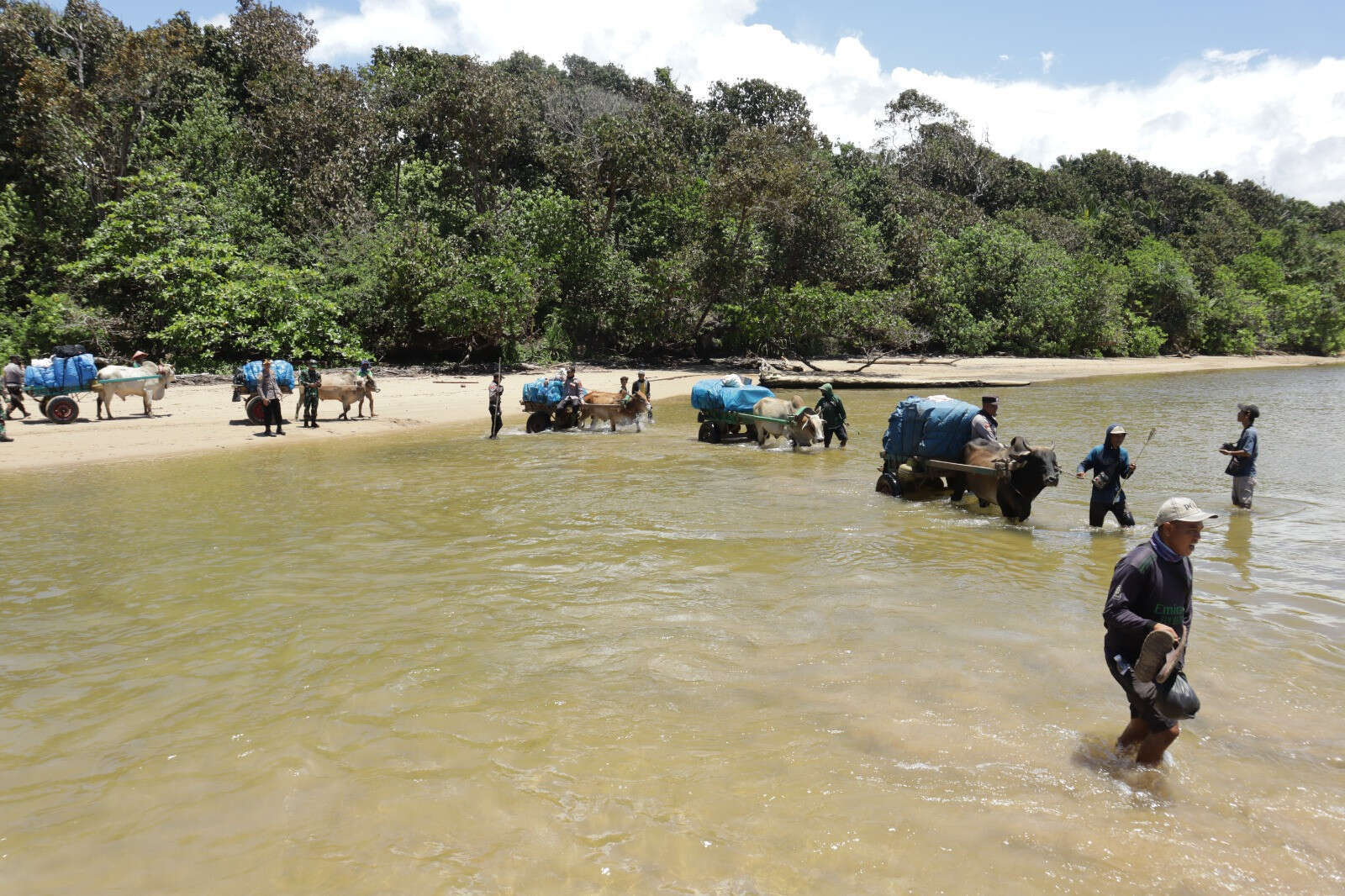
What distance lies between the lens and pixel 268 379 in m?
19.0

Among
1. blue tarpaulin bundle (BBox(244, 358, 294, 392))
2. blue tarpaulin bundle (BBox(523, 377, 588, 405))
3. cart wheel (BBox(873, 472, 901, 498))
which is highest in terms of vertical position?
blue tarpaulin bundle (BBox(244, 358, 294, 392))

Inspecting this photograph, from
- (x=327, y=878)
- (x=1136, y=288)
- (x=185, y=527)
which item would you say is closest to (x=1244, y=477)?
(x=327, y=878)

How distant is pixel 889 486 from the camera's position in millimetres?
13172

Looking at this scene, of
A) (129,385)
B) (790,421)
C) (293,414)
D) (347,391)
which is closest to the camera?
(790,421)

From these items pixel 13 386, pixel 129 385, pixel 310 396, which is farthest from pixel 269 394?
pixel 13 386

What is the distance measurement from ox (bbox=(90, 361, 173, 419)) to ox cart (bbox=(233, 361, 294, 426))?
5.84ft

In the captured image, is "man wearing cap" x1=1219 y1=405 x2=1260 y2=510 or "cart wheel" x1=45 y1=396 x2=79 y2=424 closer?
"man wearing cap" x1=1219 y1=405 x2=1260 y2=510

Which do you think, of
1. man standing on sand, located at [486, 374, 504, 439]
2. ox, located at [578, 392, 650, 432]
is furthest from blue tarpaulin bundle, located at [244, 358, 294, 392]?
ox, located at [578, 392, 650, 432]

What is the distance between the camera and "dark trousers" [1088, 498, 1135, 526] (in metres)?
10.3

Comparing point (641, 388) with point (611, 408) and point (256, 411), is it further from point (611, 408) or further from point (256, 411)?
point (256, 411)

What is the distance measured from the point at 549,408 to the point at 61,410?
1150cm

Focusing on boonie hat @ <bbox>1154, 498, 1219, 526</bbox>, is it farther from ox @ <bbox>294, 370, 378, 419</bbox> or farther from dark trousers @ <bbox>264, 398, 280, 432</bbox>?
ox @ <bbox>294, 370, 378, 419</bbox>

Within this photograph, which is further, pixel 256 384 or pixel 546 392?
pixel 546 392

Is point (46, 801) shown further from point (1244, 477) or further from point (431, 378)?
point (431, 378)
